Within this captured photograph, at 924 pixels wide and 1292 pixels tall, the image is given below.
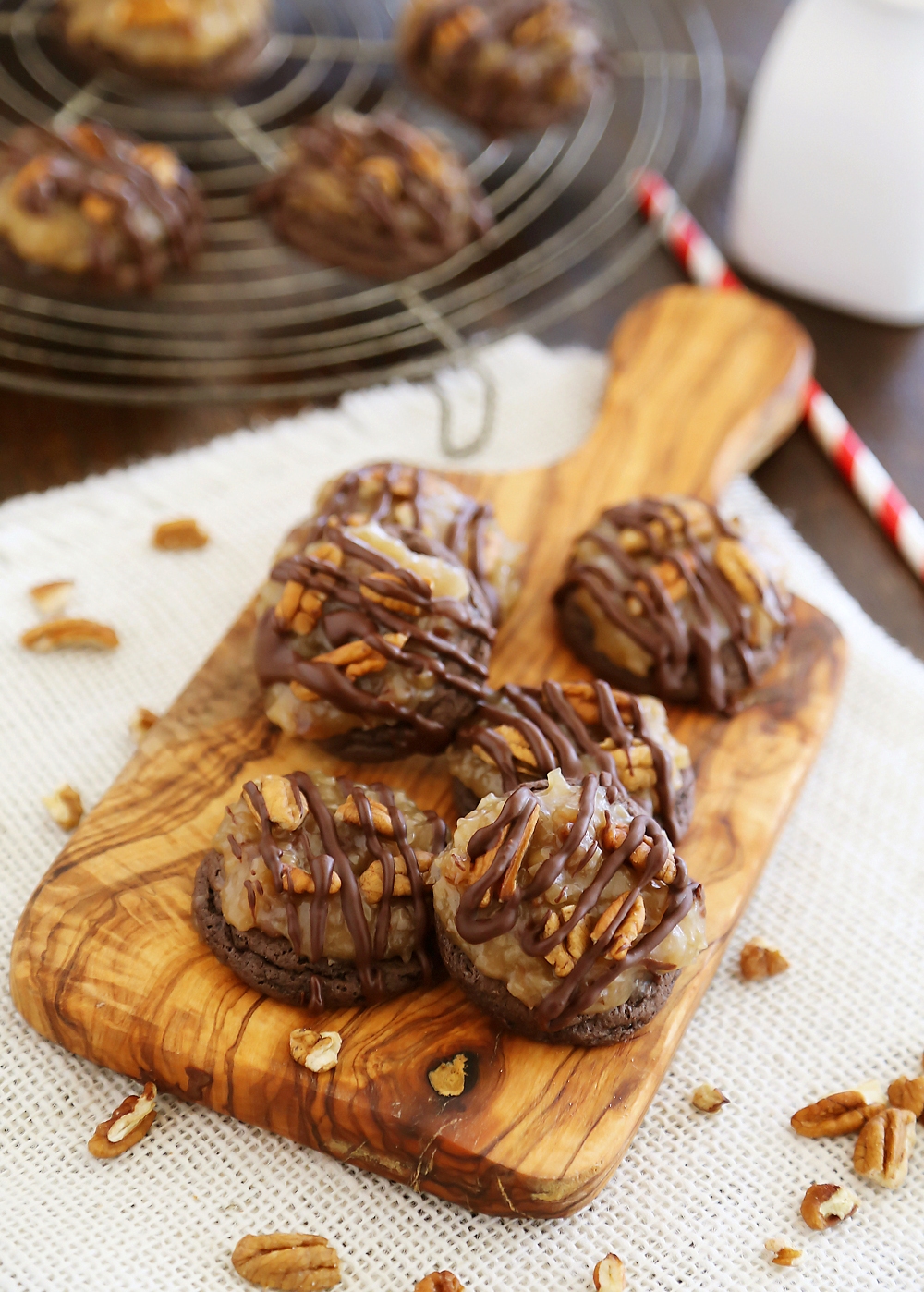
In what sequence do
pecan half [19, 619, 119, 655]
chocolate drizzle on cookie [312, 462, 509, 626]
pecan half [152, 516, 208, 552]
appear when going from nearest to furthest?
chocolate drizzle on cookie [312, 462, 509, 626], pecan half [19, 619, 119, 655], pecan half [152, 516, 208, 552]

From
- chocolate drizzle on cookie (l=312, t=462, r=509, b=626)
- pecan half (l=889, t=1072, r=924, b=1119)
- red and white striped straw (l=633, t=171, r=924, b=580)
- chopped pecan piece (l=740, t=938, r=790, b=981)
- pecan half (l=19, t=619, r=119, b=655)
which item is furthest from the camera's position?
red and white striped straw (l=633, t=171, r=924, b=580)

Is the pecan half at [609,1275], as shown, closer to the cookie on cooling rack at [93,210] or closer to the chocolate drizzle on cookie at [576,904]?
the chocolate drizzle on cookie at [576,904]

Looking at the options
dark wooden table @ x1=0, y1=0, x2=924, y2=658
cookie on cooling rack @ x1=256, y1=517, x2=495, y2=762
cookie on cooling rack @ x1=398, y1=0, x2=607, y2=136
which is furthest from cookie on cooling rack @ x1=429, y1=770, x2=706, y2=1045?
cookie on cooling rack @ x1=398, y1=0, x2=607, y2=136

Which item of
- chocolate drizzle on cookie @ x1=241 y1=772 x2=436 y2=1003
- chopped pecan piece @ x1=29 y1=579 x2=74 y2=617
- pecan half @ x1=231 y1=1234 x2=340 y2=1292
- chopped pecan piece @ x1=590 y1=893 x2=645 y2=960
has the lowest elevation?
chopped pecan piece @ x1=29 y1=579 x2=74 y2=617

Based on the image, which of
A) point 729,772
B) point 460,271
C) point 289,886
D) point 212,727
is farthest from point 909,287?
point 289,886

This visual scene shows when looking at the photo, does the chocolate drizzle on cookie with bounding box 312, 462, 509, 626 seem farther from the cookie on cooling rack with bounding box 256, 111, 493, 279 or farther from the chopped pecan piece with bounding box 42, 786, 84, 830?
the cookie on cooling rack with bounding box 256, 111, 493, 279

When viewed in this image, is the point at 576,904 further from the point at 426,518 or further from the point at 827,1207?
the point at 426,518

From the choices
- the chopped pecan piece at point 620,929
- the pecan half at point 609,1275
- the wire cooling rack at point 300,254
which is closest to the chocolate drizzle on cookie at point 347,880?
the chopped pecan piece at point 620,929
